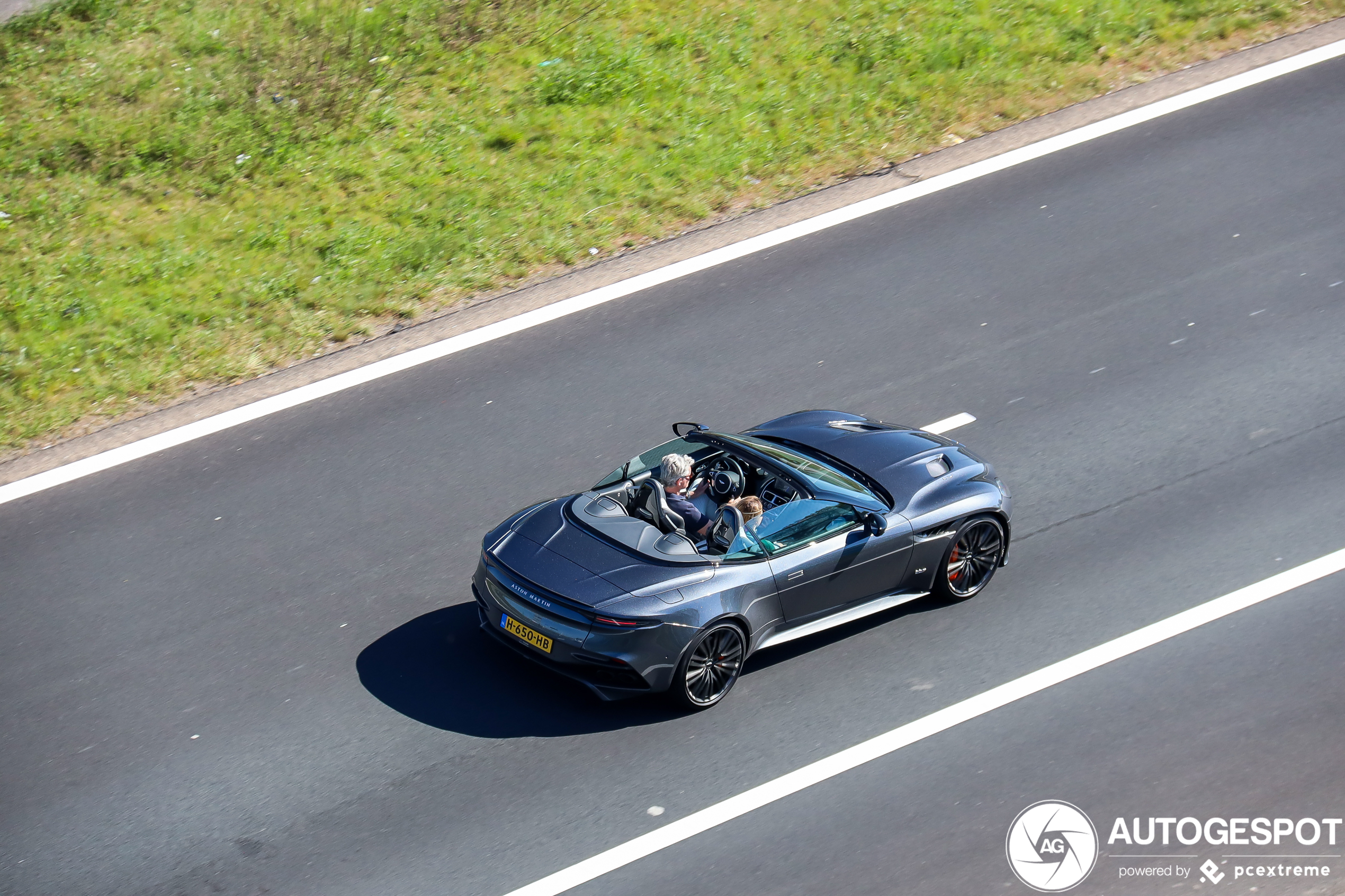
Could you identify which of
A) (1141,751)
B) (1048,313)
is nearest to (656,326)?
(1048,313)

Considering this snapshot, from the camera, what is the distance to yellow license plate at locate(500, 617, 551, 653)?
316 inches

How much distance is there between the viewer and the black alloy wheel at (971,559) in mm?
9016

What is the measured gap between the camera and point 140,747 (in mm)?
8172

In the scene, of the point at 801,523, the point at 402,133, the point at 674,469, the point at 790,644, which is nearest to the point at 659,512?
the point at 674,469

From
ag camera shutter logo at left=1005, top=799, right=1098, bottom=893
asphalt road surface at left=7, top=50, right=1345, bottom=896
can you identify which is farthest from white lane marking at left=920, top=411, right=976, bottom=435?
ag camera shutter logo at left=1005, top=799, right=1098, bottom=893

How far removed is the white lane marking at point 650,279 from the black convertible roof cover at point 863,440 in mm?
3095

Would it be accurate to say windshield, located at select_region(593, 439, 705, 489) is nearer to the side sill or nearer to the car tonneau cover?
the car tonneau cover

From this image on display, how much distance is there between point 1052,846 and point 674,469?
316 centimetres

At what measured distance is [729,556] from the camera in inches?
324

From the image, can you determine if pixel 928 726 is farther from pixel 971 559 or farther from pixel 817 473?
pixel 817 473

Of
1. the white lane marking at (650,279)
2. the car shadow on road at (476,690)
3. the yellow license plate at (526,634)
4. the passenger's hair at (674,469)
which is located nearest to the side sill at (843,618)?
the car shadow on road at (476,690)

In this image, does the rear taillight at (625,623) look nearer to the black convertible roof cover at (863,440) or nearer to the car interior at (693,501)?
the car interior at (693,501)

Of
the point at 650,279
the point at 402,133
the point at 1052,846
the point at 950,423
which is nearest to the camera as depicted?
the point at 1052,846

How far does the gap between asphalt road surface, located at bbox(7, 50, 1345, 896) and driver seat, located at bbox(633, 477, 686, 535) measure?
1157 mm
